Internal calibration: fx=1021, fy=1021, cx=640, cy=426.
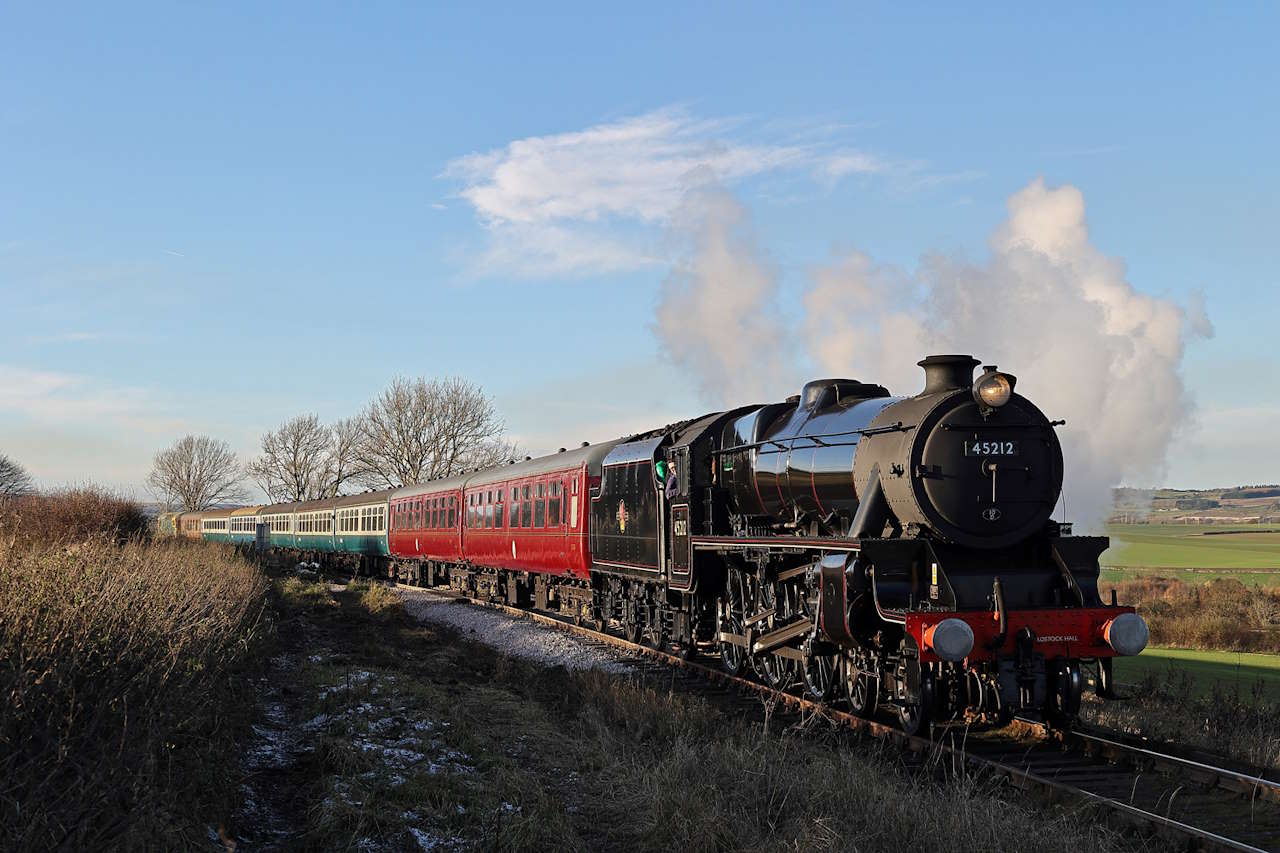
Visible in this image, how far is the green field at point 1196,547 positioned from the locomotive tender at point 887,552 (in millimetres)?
31617

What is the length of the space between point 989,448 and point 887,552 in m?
1.38

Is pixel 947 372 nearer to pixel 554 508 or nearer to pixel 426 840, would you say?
pixel 426 840

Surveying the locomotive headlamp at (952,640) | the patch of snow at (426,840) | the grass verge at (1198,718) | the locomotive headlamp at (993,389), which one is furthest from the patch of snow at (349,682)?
the grass verge at (1198,718)

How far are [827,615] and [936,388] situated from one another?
2.47 meters

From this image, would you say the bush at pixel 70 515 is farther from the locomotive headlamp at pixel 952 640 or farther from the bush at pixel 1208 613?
the bush at pixel 1208 613

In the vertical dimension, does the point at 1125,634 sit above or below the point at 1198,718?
above

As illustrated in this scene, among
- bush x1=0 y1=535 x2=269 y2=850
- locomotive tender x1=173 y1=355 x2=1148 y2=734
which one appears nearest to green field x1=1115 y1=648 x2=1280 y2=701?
locomotive tender x1=173 y1=355 x2=1148 y2=734

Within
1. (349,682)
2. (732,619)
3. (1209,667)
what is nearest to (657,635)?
(732,619)

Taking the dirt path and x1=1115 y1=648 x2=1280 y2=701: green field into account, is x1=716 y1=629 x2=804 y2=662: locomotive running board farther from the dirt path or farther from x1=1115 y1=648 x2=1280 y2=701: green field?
x1=1115 y1=648 x2=1280 y2=701: green field

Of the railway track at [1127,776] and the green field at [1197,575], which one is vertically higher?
the railway track at [1127,776]

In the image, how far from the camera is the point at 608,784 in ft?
25.5

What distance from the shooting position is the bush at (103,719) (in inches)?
178

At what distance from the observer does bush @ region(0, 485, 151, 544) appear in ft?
56.4

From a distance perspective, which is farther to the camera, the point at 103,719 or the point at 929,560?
the point at 929,560
